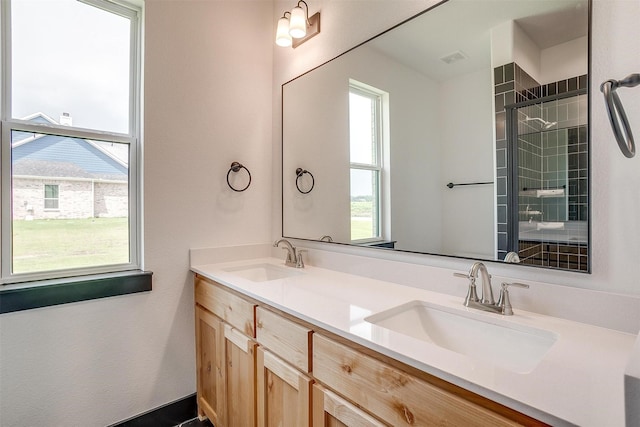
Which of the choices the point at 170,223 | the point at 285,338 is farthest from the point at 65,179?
the point at 285,338

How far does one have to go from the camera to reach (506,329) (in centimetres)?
94

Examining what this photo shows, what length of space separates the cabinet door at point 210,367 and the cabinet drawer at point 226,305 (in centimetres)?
6

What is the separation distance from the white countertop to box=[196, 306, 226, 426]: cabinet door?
1.59ft

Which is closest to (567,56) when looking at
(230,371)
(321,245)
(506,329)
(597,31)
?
(597,31)

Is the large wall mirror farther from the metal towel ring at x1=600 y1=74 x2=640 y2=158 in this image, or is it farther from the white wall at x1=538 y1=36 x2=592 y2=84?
the metal towel ring at x1=600 y1=74 x2=640 y2=158

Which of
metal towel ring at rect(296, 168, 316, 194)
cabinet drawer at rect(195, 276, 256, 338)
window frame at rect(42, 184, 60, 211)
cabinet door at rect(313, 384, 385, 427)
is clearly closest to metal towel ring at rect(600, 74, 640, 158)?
cabinet door at rect(313, 384, 385, 427)

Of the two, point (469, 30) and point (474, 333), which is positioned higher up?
point (469, 30)

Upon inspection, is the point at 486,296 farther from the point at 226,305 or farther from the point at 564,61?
the point at 226,305

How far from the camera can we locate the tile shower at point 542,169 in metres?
0.95

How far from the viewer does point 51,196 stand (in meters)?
1.53

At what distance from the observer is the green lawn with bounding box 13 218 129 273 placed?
1454 millimetres

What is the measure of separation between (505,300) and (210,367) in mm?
1505

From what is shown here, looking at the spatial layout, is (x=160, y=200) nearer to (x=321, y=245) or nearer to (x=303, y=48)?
(x=321, y=245)

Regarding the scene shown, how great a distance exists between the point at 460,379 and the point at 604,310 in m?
0.59
